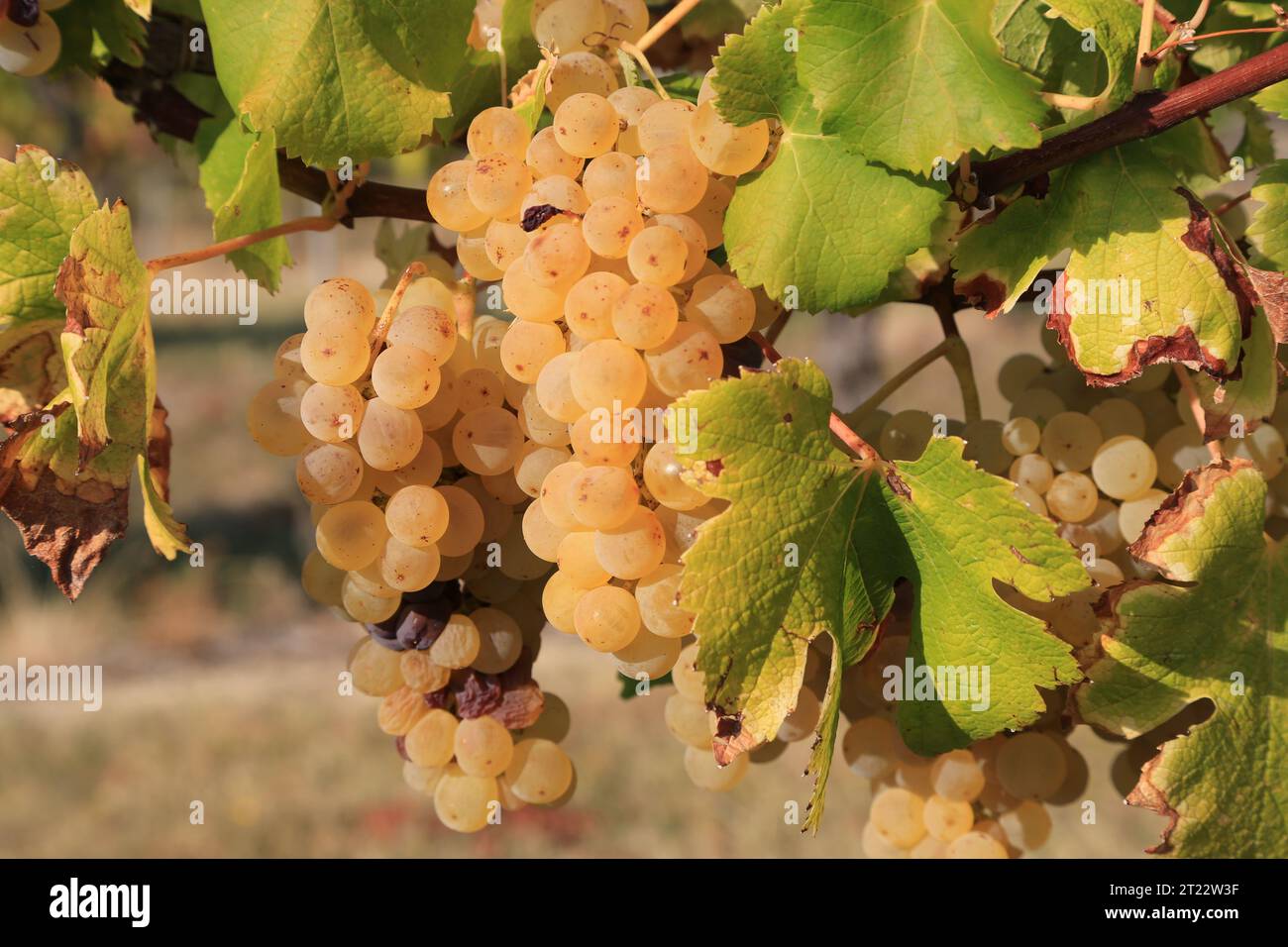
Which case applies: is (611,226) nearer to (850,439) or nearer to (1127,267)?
(850,439)

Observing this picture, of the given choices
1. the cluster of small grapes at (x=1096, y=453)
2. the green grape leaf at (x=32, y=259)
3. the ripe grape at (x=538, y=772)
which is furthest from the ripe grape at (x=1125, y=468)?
the green grape leaf at (x=32, y=259)

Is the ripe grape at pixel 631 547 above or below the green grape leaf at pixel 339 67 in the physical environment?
below

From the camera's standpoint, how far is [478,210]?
67 cm

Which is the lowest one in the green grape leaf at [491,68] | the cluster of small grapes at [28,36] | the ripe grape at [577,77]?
the ripe grape at [577,77]

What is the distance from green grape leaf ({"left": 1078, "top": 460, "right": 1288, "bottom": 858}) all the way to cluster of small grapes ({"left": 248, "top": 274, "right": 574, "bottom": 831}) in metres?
0.37

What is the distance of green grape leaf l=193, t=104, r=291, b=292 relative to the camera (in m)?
0.71

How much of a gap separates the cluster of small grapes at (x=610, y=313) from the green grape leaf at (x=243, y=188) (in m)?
0.13

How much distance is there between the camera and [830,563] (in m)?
0.62

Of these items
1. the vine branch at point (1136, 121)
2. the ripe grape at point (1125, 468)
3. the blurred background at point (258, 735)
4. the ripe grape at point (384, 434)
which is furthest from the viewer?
the blurred background at point (258, 735)

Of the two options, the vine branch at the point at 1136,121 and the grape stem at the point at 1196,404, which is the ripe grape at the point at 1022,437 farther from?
the vine branch at the point at 1136,121

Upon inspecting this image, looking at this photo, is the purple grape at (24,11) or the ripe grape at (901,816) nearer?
the purple grape at (24,11)

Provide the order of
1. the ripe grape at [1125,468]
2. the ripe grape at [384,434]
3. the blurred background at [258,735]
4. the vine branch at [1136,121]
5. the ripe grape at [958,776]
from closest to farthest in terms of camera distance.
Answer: the vine branch at [1136,121]
the ripe grape at [384,434]
the ripe grape at [1125,468]
the ripe grape at [958,776]
the blurred background at [258,735]

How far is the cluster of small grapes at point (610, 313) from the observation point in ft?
1.99
